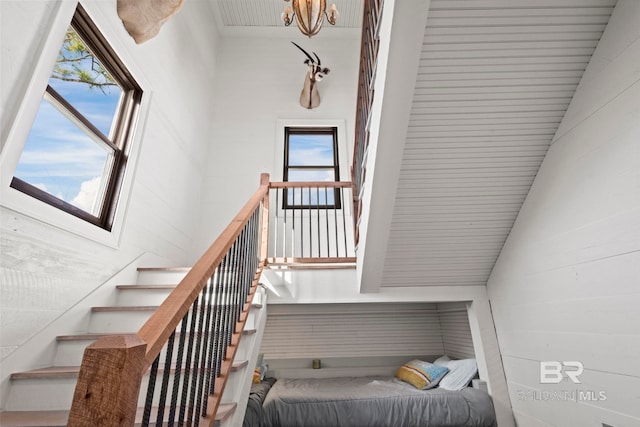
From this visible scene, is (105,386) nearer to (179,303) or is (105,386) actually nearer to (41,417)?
(179,303)

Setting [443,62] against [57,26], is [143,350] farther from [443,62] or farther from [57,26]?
[57,26]

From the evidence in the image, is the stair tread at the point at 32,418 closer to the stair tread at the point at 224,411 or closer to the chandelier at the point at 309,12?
the stair tread at the point at 224,411

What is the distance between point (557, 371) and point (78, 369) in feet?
8.95

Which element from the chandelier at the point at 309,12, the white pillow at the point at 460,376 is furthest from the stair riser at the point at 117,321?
the chandelier at the point at 309,12

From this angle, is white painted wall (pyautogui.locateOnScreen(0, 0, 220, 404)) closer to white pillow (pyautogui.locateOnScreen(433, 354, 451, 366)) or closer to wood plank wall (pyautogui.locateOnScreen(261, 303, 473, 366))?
wood plank wall (pyautogui.locateOnScreen(261, 303, 473, 366))

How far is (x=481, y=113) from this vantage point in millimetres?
1629

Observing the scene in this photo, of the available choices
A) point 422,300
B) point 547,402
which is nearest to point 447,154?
point 422,300

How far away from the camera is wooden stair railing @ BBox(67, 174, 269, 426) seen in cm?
60

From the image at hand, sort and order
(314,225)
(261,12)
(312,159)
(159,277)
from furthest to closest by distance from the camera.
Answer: (261,12) → (312,159) → (314,225) → (159,277)

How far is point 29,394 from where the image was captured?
140cm

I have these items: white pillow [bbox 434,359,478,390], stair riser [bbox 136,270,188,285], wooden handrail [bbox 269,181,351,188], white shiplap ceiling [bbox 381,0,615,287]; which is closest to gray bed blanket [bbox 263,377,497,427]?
white pillow [bbox 434,359,478,390]

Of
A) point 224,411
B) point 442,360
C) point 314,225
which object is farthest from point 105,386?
point 314,225

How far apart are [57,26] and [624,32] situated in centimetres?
289

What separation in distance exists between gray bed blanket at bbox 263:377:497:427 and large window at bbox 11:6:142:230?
1940 millimetres
